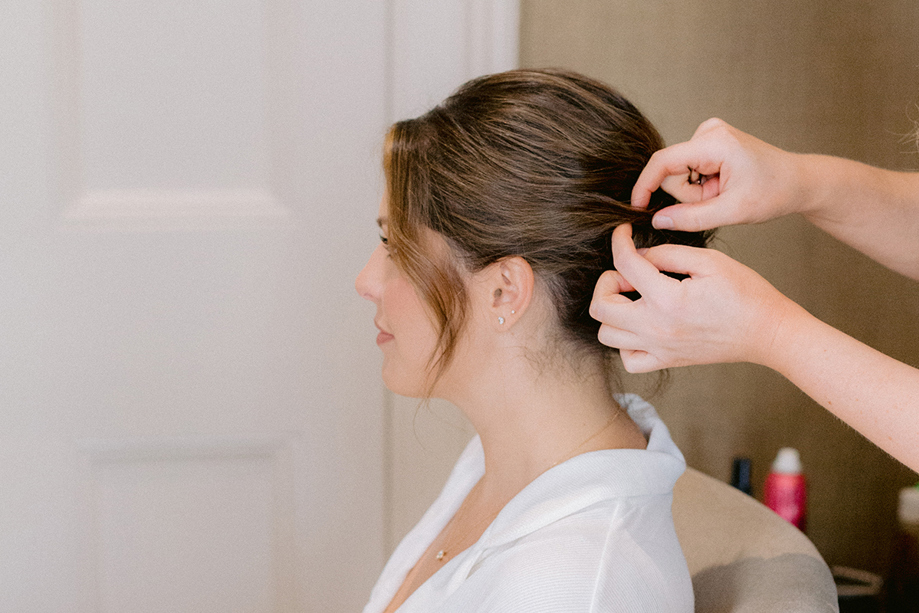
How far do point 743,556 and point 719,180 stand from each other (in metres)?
0.41

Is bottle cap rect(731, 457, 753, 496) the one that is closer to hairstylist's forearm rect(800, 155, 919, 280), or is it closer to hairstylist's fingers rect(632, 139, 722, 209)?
hairstylist's forearm rect(800, 155, 919, 280)

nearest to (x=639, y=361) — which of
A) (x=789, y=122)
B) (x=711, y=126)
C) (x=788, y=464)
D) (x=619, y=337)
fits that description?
(x=619, y=337)

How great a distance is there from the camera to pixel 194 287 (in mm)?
1286

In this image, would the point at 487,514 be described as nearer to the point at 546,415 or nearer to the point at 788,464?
the point at 546,415

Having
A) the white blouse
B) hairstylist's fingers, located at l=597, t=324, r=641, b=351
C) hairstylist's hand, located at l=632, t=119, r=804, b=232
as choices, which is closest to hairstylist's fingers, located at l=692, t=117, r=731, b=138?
hairstylist's hand, located at l=632, t=119, r=804, b=232

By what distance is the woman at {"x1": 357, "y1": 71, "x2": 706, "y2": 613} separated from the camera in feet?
2.50

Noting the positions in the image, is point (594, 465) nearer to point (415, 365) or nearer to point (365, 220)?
point (415, 365)

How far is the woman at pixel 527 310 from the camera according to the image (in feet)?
2.50

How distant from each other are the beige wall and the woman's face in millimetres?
504

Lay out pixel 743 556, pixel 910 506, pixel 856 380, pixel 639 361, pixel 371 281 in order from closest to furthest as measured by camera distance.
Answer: pixel 856 380 → pixel 639 361 → pixel 743 556 → pixel 371 281 → pixel 910 506

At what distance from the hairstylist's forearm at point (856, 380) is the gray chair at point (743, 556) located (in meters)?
0.20

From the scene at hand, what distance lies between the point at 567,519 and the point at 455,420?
59 cm

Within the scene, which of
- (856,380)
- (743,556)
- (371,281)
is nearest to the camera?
(856,380)

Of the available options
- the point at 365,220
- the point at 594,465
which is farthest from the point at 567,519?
Result: the point at 365,220
